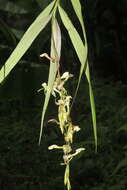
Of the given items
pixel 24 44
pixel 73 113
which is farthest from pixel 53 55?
pixel 73 113

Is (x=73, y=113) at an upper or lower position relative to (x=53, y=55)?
upper

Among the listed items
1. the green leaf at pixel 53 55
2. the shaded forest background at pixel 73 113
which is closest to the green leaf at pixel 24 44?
the green leaf at pixel 53 55

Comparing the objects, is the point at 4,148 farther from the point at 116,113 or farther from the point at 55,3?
the point at 55,3

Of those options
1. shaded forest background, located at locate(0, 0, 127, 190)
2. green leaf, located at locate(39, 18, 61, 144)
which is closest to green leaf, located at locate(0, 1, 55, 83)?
green leaf, located at locate(39, 18, 61, 144)

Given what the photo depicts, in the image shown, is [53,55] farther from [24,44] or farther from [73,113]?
[73,113]

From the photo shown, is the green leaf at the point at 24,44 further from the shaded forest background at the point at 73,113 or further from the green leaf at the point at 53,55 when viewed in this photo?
the shaded forest background at the point at 73,113

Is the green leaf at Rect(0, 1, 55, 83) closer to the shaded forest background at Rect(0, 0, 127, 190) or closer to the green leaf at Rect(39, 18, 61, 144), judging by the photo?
the green leaf at Rect(39, 18, 61, 144)
